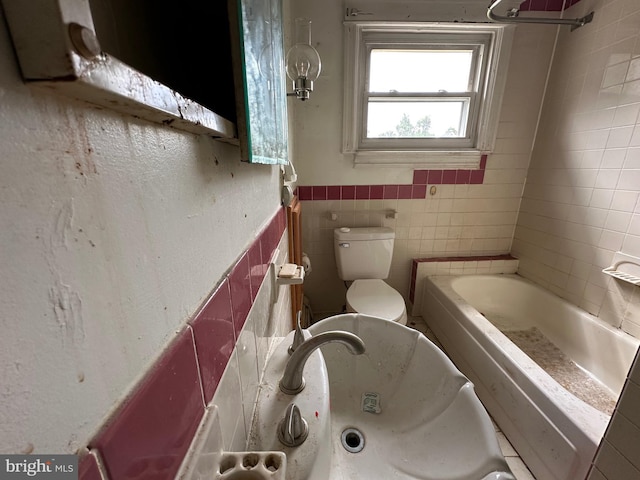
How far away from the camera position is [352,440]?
91 centimetres

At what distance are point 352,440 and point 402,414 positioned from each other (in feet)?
0.64

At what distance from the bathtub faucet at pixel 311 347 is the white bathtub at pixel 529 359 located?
88 centimetres

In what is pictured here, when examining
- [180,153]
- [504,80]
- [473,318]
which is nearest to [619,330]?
[473,318]

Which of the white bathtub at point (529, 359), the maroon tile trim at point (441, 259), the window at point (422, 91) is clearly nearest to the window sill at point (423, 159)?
the window at point (422, 91)


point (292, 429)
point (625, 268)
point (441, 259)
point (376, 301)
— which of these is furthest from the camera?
point (441, 259)

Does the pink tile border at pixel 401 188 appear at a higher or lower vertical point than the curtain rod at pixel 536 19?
lower

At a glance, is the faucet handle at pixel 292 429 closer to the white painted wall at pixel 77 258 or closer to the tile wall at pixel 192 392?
the tile wall at pixel 192 392

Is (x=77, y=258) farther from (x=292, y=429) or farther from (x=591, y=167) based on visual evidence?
(x=591, y=167)

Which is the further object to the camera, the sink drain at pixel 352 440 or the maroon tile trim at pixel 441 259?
the maroon tile trim at pixel 441 259

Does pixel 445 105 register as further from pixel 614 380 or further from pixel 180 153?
pixel 180 153

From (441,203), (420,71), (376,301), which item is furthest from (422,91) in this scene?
(376,301)

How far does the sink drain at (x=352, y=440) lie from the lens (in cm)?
88

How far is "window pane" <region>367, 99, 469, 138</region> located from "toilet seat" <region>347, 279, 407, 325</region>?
96 cm

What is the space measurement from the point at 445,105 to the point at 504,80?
0.32 metres
